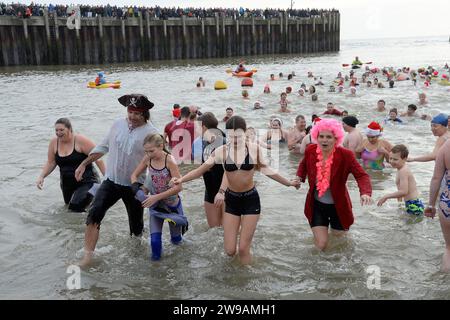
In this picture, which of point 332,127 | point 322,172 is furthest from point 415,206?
point 332,127

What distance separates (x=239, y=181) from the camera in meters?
4.73

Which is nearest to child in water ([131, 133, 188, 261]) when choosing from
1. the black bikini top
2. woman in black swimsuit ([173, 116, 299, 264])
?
woman in black swimsuit ([173, 116, 299, 264])

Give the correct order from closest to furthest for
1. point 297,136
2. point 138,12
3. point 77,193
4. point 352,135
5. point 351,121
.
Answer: point 77,193, point 351,121, point 352,135, point 297,136, point 138,12

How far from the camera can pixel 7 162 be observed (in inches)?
396

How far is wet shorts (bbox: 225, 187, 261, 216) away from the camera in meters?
4.75

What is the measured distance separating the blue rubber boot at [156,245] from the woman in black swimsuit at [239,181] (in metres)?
0.73

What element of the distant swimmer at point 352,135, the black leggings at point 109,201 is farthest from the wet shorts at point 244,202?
the distant swimmer at point 352,135

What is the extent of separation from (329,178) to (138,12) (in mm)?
34335

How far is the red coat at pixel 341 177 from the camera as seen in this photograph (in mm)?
4691

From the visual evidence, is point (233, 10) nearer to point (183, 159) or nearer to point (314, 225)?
point (183, 159)

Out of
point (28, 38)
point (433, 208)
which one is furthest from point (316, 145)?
point (28, 38)

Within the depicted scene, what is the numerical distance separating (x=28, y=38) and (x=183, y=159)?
26.8m

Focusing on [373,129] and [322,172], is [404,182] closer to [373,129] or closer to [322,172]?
[322,172]

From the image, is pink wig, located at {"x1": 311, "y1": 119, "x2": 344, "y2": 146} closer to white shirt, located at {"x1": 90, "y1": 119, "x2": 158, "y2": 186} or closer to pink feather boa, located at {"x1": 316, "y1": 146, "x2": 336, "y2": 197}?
pink feather boa, located at {"x1": 316, "y1": 146, "x2": 336, "y2": 197}
